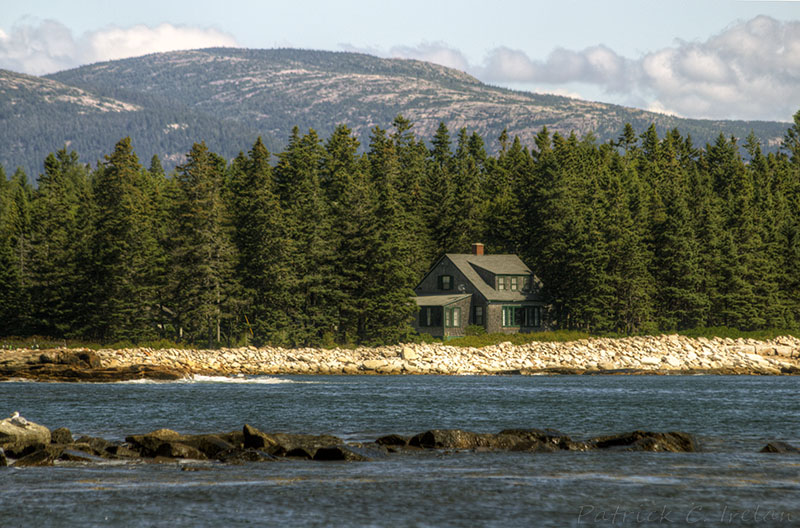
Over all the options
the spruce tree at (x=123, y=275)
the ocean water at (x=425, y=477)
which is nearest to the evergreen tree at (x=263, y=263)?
the spruce tree at (x=123, y=275)

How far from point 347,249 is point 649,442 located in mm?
43598

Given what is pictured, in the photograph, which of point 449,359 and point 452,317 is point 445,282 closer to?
point 452,317

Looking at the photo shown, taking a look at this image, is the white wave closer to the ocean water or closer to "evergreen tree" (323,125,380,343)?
the ocean water

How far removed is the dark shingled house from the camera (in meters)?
66.7

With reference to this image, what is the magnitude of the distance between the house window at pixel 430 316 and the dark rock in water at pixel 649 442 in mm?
43700

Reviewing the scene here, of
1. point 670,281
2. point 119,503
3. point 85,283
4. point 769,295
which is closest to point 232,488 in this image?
point 119,503

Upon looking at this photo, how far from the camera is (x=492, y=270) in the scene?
69.4 m

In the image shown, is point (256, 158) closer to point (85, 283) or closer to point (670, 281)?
point (85, 283)

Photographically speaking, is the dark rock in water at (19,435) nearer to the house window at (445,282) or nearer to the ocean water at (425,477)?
the ocean water at (425,477)

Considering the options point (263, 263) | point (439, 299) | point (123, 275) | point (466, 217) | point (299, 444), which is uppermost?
point (466, 217)

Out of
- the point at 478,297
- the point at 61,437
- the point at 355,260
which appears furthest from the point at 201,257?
the point at 61,437

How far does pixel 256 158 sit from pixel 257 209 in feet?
23.5

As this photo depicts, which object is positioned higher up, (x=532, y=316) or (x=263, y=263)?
(x=263, y=263)

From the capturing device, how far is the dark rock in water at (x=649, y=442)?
21688 millimetres
